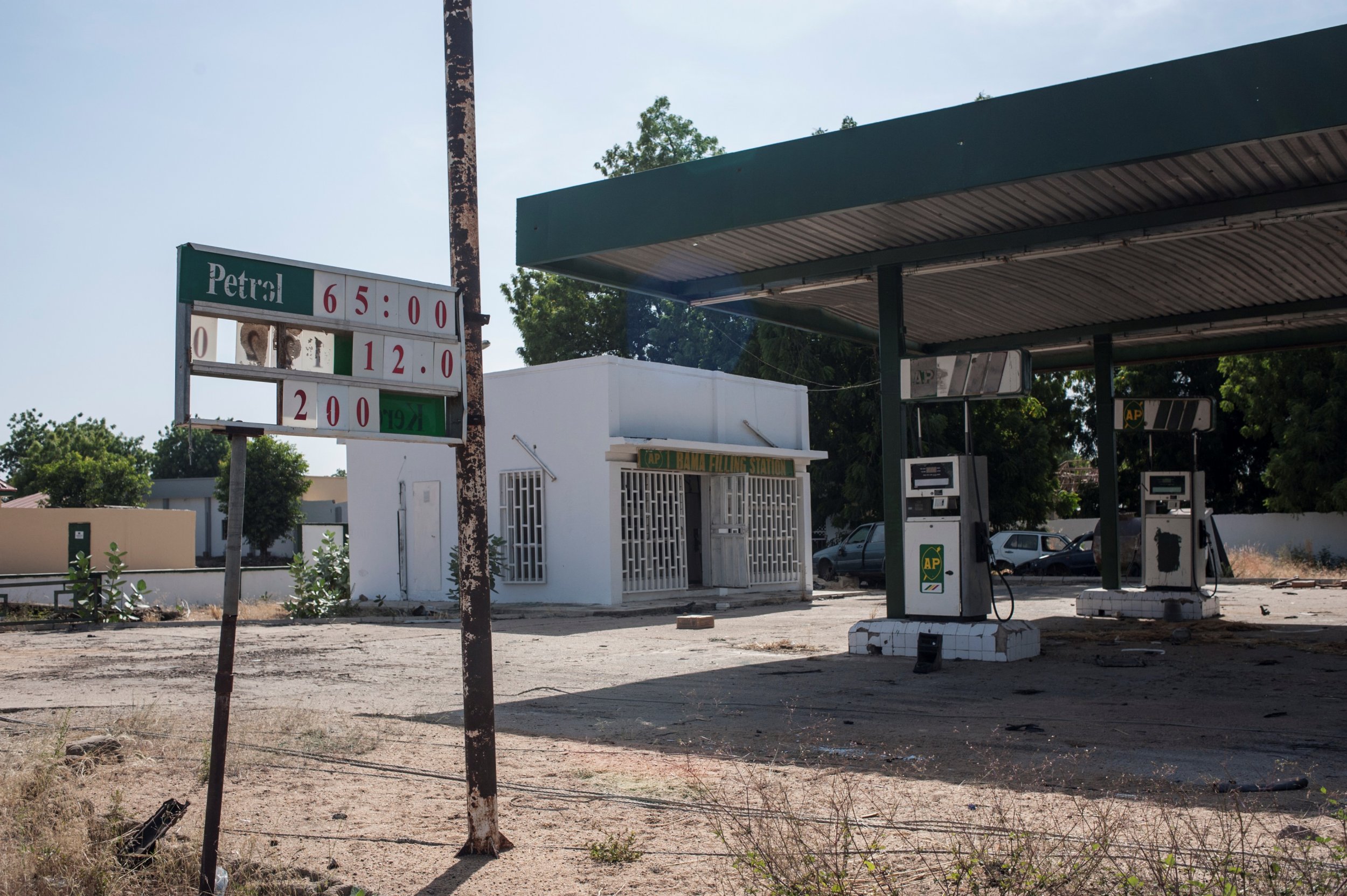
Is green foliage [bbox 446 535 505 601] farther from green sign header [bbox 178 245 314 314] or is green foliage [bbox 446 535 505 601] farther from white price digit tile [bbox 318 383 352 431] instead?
green sign header [bbox 178 245 314 314]

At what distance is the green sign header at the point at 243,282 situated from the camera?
15.7ft

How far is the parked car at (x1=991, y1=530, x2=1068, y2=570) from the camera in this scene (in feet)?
97.7

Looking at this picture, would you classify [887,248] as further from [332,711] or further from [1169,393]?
Result: [1169,393]

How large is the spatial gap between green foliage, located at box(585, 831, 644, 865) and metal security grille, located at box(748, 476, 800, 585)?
1930cm

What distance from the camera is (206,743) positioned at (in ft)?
26.3

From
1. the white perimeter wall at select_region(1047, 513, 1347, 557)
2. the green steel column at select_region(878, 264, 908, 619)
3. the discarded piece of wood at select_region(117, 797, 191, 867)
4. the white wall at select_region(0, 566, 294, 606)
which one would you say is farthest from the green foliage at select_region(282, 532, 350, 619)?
the white perimeter wall at select_region(1047, 513, 1347, 557)

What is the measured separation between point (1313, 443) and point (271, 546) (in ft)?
164

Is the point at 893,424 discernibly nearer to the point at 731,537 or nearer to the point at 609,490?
the point at 609,490

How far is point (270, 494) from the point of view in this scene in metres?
59.1

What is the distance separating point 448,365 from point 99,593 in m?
18.0

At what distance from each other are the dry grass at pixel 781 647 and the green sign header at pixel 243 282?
9.17 metres

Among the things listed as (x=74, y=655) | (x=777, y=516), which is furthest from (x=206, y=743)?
(x=777, y=516)

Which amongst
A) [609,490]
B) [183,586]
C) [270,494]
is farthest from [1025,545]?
[270,494]

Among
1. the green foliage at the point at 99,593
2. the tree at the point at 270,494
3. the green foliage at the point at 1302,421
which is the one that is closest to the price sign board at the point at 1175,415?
the green foliage at the point at 99,593
